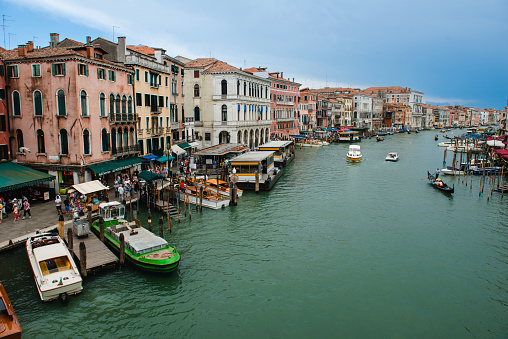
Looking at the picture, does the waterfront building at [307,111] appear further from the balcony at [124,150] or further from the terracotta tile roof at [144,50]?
the balcony at [124,150]

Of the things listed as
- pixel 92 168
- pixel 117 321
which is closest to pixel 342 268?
pixel 117 321

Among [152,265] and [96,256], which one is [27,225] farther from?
[152,265]

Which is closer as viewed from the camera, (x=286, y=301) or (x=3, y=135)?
(x=286, y=301)

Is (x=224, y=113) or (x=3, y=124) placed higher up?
(x=224, y=113)

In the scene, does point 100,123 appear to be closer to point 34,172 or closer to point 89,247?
point 34,172

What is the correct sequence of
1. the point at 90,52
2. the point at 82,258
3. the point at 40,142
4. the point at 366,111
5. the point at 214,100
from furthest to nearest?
the point at 366,111
the point at 214,100
the point at 90,52
the point at 40,142
the point at 82,258

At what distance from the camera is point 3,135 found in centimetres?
2261

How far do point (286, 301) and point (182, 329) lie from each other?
353cm

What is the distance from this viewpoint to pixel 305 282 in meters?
14.2

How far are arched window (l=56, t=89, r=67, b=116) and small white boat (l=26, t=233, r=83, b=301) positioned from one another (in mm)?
9801

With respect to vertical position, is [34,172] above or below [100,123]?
below

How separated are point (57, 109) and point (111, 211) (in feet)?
26.5

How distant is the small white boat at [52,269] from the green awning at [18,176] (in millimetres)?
5725

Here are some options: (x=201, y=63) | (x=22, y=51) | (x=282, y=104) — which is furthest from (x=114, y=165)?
(x=282, y=104)
